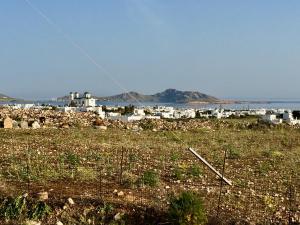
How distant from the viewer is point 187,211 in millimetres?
8461

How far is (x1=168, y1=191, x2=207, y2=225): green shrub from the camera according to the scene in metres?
8.45

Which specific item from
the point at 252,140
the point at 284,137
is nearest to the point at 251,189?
the point at 252,140

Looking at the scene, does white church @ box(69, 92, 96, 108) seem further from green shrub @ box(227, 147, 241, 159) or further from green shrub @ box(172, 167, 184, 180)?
green shrub @ box(172, 167, 184, 180)

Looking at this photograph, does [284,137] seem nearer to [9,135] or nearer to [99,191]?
[9,135]

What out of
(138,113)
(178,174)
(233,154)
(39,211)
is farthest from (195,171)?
(138,113)

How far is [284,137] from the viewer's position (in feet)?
74.5

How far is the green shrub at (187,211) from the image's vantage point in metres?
8.45

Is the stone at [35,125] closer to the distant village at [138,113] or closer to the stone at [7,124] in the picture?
the distant village at [138,113]

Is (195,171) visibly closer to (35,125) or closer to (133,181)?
(133,181)

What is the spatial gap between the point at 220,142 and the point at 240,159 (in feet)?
14.4

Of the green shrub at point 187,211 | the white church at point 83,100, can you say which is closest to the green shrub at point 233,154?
the green shrub at point 187,211

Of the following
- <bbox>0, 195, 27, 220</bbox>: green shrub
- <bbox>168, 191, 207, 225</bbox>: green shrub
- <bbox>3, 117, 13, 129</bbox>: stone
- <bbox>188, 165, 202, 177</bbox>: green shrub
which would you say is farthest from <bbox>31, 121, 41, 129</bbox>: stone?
<bbox>168, 191, 207, 225</bbox>: green shrub

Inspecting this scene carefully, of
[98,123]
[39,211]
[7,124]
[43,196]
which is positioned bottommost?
[39,211]

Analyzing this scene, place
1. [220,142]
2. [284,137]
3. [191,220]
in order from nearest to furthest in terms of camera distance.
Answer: [191,220] → [220,142] → [284,137]
